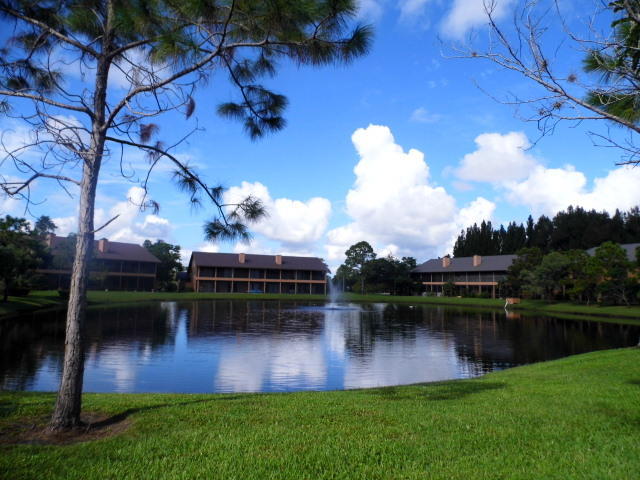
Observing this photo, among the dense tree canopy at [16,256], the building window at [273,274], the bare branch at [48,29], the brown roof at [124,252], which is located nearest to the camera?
the bare branch at [48,29]

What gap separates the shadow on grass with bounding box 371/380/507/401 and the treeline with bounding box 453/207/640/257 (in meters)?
54.6

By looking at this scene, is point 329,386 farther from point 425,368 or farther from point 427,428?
point 427,428

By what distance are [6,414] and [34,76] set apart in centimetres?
486

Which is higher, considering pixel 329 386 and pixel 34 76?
pixel 34 76

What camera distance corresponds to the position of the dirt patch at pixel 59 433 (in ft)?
16.9

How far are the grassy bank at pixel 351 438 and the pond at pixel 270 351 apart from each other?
13.7 ft

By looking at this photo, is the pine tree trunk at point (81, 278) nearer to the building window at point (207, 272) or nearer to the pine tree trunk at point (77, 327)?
the pine tree trunk at point (77, 327)

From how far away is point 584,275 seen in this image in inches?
1715

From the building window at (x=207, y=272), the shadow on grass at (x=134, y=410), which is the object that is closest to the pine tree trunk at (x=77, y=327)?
the shadow on grass at (x=134, y=410)

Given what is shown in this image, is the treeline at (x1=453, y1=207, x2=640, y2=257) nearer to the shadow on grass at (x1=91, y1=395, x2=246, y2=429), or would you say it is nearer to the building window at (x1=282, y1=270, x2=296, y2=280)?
the building window at (x1=282, y1=270, x2=296, y2=280)

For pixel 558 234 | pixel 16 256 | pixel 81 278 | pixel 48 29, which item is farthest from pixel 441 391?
pixel 558 234

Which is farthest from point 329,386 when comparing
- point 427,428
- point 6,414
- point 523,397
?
point 6,414

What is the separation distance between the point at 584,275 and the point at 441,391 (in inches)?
1649

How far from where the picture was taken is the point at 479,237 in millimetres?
87000
